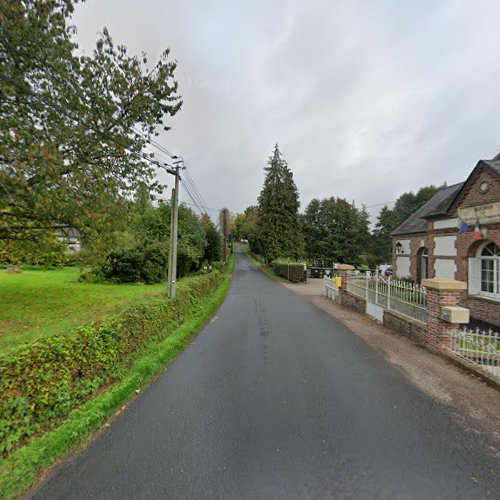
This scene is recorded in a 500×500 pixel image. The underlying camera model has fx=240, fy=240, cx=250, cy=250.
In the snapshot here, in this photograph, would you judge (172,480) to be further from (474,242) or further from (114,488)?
(474,242)

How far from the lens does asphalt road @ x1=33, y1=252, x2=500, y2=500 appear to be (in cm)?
226

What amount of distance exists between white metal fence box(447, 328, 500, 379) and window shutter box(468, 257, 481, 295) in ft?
17.9

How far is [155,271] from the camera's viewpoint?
1862cm

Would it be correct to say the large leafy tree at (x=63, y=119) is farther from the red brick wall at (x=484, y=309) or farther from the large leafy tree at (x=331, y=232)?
the large leafy tree at (x=331, y=232)

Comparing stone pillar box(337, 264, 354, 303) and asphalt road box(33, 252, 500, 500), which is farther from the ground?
stone pillar box(337, 264, 354, 303)

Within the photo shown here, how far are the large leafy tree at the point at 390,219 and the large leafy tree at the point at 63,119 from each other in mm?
42985

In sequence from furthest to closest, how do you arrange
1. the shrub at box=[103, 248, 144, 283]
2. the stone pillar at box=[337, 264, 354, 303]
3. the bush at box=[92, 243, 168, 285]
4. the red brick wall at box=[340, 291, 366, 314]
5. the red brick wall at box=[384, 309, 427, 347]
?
the bush at box=[92, 243, 168, 285] → the shrub at box=[103, 248, 144, 283] → the stone pillar at box=[337, 264, 354, 303] → the red brick wall at box=[340, 291, 366, 314] → the red brick wall at box=[384, 309, 427, 347]

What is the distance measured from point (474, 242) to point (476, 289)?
1.83 meters

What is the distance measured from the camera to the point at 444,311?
5379mm

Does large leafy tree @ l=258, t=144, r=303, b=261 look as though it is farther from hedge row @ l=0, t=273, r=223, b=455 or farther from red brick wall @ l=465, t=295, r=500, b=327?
hedge row @ l=0, t=273, r=223, b=455

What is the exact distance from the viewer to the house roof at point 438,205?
8.95 m

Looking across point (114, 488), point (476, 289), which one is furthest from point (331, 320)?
Answer: point (114, 488)

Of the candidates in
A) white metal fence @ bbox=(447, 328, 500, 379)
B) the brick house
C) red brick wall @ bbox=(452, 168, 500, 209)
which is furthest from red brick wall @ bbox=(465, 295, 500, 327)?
white metal fence @ bbox=(447, 328, 500, 379)

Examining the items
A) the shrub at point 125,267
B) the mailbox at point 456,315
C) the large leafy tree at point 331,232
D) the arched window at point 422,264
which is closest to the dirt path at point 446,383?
the mailbox at point 456,315
